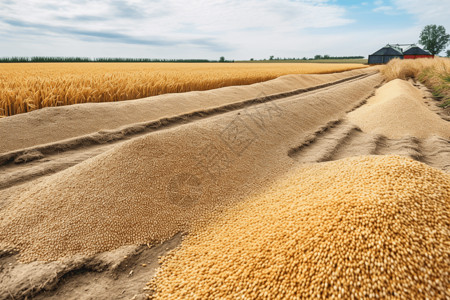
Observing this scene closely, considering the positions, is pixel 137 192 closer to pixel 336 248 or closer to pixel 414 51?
pixel 336 248

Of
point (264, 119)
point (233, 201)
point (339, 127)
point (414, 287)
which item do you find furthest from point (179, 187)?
point (339, 127)

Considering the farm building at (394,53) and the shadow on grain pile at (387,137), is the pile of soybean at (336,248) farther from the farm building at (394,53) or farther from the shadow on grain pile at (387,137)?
the farm building at (394,53)

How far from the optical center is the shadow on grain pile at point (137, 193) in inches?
58.2

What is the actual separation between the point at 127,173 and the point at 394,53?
32923 millimetres

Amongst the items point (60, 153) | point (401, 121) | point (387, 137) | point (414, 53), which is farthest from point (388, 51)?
point (60, 153)

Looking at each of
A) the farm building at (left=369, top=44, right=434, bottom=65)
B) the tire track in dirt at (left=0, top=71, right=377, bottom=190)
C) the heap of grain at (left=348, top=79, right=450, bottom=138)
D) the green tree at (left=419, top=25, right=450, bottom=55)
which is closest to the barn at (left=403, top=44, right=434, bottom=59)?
the farm building at (left=369, top=44, right=434, bottom=65)

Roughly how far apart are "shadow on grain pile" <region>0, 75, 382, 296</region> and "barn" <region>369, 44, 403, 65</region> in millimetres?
31118

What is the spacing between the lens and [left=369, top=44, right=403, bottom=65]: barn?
27047 millimetres

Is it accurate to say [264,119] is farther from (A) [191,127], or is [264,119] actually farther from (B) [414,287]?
(B) [414,287]

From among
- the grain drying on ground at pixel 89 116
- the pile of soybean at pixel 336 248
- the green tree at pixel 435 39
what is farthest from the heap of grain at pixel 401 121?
the green tree at pixel 435 39

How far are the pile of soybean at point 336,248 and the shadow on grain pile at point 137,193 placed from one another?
0.30 meters

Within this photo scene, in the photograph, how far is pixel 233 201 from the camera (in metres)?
1.91

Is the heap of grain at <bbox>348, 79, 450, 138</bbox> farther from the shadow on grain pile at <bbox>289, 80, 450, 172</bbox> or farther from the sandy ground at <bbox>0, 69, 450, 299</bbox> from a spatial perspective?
the sandy ground at <bbox>0, 69, 450, 299</bbox>

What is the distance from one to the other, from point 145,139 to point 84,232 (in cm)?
91
